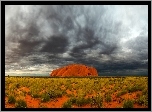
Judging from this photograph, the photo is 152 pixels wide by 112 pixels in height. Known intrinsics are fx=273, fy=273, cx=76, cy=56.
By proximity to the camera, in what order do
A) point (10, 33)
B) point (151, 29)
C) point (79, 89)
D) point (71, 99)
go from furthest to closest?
point (79, 89)
point (71, 99)
point (10, 33)
point (151, 29)

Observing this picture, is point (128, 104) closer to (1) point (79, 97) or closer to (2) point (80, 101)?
(2) point (80, 101)

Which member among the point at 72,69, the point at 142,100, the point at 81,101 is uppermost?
the point at 72,69

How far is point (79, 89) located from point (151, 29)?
20.5ft

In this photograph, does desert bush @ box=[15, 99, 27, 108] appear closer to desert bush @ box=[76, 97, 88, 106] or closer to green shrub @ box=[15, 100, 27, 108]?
green shrub @ box=[15, 100, 27, 108]

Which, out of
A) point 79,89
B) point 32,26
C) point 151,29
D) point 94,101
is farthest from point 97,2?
point 79,89

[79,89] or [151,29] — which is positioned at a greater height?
[151,29]

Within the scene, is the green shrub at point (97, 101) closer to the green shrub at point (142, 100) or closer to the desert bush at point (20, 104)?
the green shrub at point (142, 100)

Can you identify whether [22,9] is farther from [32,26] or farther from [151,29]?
[151,29]

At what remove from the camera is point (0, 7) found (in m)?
12.5

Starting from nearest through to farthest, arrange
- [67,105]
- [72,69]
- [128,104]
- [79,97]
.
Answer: [128,104]
[67,105]
[79,97]
[72,69]

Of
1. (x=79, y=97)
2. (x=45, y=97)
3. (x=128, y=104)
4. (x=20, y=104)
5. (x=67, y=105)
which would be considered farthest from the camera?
(x=45, y=97)

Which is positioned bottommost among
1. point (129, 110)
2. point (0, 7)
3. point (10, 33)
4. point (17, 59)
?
point (129, 110)

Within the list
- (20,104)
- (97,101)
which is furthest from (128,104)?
(20,104)

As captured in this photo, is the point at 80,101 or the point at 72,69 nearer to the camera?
the point at 80,101
